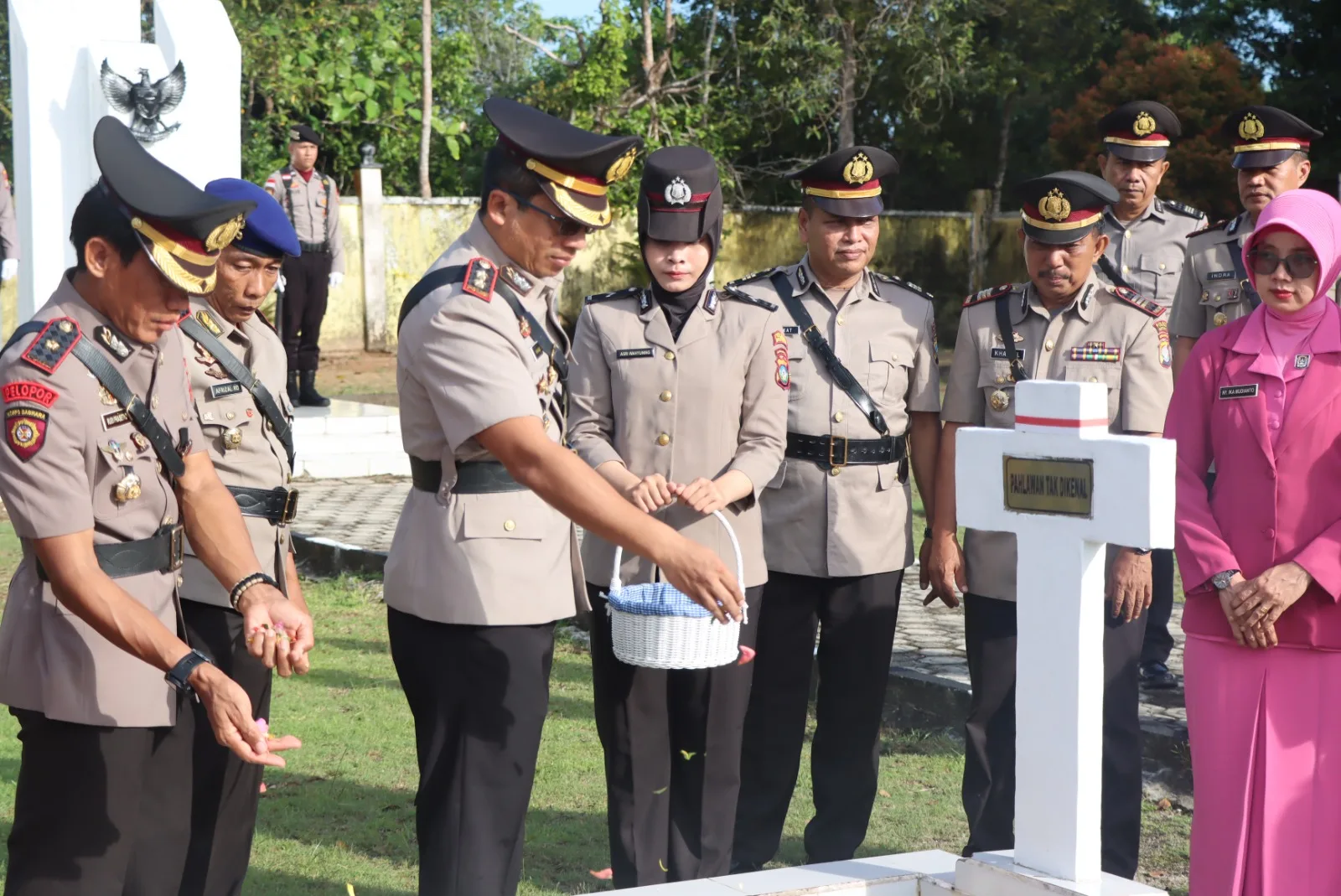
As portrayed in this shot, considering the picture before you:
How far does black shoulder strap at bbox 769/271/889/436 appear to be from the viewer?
4.94 metres

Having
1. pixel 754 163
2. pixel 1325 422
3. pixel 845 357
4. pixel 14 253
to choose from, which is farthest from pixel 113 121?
pixel 754 163

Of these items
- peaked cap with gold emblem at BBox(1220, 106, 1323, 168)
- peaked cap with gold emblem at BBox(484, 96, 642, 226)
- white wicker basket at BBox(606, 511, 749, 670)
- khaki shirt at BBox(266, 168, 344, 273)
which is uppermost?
khaki shirt at BBox(266, 168, 344, 273)

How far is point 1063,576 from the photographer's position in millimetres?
3213

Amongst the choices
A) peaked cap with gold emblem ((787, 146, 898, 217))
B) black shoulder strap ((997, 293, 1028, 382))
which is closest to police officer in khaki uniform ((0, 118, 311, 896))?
peaked cap with gold emblem ((787, 146, 898, 217))

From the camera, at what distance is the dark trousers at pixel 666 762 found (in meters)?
4.40

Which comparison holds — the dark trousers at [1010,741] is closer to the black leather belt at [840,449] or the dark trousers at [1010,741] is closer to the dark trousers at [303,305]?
the black leather belt at [840,449]

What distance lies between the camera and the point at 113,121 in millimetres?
3066

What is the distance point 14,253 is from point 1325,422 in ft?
37.9

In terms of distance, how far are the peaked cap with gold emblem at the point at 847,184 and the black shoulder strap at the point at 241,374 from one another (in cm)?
180

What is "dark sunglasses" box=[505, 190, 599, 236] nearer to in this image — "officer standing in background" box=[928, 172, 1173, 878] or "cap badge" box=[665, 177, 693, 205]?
"cap badge" box=[665, 177, 693, 205]

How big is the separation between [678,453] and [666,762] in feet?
2.89

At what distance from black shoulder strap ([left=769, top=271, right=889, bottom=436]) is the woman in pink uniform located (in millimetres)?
1138

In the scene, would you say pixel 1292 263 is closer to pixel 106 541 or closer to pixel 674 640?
pixel 674 640

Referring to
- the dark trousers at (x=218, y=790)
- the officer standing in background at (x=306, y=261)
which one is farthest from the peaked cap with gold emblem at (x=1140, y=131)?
the officer standing in background at (x=306, y=261)
